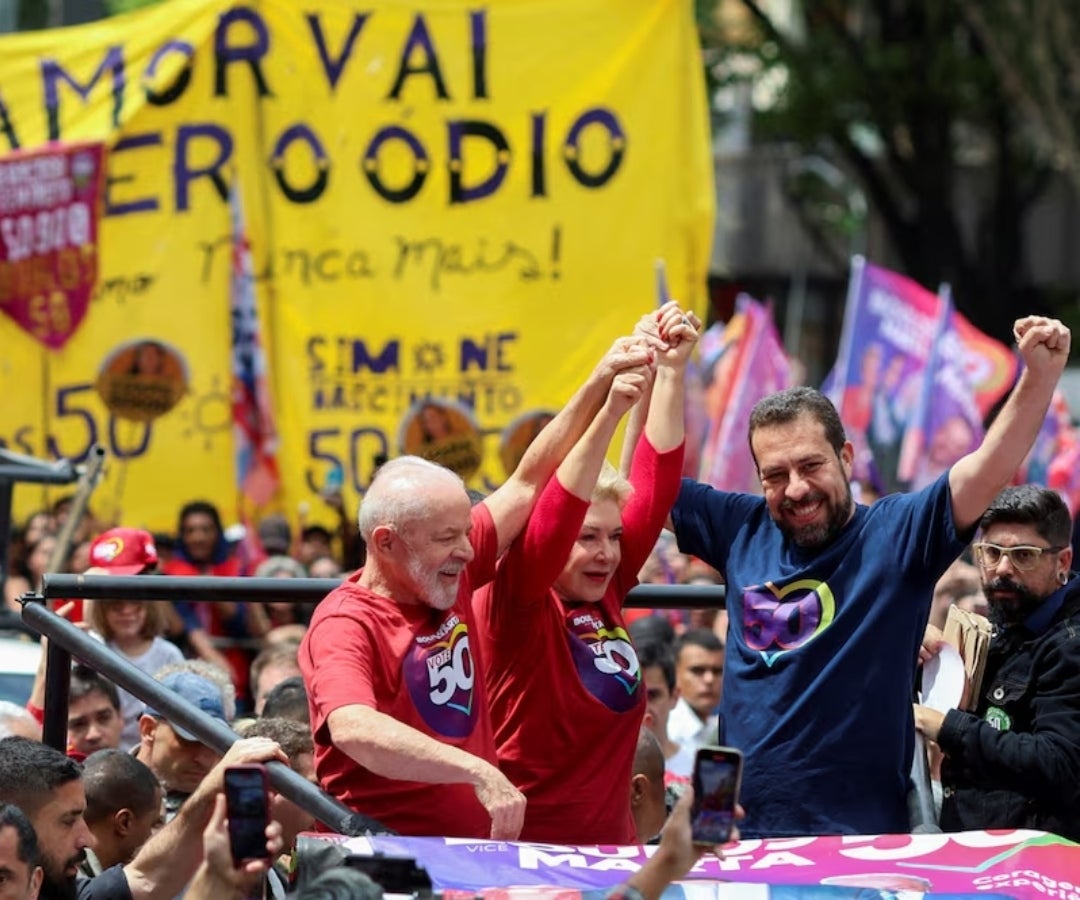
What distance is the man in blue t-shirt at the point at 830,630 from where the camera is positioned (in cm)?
457

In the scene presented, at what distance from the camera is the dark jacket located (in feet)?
14.8

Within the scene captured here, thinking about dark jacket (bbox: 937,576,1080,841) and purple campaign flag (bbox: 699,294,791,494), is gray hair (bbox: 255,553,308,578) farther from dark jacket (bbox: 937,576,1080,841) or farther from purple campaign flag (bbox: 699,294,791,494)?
dark jacket (bbox: 937,576,1080,841)

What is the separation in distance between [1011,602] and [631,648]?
835 millimetres

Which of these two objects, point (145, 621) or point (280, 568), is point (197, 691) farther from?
point (280, 568)

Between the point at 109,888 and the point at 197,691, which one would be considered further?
the point at 197,691

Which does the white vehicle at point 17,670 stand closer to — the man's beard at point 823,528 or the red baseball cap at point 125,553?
the red baseball cap at point 125,553

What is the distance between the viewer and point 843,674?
4562 millimetres

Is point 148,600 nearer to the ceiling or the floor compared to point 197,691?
nearer to the ceiling

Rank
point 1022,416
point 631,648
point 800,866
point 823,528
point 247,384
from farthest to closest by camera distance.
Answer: point 247,384 < point 631,648 < point 823,528 < point 1022,416 < point 800,866

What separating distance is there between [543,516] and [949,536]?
0.85m

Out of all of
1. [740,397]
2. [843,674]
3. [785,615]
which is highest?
[740,397]

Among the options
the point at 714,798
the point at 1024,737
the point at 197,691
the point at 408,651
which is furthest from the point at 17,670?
the point at 714,798

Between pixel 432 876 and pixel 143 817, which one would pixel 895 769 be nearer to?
pixel 432 876

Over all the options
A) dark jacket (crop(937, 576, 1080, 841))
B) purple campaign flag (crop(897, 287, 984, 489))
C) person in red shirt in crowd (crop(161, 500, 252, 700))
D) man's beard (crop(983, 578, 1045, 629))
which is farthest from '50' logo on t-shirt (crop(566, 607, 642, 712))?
purple campaign flag (crop(897, 287, 984, 489))
